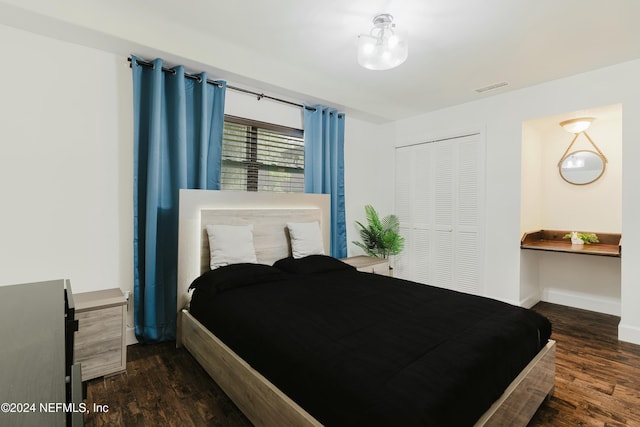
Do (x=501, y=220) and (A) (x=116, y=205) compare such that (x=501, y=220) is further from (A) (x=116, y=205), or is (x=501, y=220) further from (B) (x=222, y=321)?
(A) (x=116, y=205)

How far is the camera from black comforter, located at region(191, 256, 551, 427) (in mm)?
1163

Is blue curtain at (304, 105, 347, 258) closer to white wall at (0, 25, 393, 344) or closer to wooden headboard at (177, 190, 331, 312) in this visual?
wooden headboard at (177, 190, 331, 312)

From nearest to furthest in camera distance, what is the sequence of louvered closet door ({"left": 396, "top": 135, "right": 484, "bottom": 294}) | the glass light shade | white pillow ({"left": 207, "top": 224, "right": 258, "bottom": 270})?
white pillow ({"left": 207, "top": 224, "right": 258, "bottom": 270}) → the glass light shade → louvered closet door ({"left": 396, "top": 135, "right": 484, "bottom": 294})

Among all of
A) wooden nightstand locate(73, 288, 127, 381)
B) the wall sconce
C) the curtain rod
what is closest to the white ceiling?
the curtain rod

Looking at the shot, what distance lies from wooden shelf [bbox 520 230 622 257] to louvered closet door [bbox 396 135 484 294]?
596 mm

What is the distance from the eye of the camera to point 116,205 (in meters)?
2.58

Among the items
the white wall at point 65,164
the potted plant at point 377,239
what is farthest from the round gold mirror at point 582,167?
the white wall at point 65,164

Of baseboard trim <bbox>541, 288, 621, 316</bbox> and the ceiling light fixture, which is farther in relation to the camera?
baseboard trim <bbox>541, 288, 621, 316</bbox>

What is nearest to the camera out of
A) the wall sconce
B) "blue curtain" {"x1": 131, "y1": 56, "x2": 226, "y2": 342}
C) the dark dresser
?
the dark dresser

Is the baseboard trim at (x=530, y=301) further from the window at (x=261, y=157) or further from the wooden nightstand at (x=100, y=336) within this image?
the wooden nightstand at (x=100, y=336)

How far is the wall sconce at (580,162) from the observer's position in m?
3.53


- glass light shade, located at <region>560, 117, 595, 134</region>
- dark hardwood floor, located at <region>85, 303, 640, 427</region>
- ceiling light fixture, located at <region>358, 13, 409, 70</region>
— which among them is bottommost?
dark hardwood floor, located at <region>85, 303, 640, 427</region>

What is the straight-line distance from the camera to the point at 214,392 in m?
2.03

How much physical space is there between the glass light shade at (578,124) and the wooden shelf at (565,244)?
1250mm
